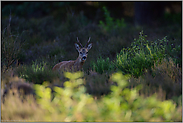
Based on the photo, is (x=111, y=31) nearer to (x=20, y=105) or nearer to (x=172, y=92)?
(x=172, y=92)

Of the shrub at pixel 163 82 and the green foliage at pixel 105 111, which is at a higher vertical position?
the shrub at pixel 163 82

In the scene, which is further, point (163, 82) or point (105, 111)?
point (163, 82)

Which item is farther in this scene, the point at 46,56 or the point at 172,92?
the point at 46,56

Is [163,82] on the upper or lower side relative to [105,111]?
upper

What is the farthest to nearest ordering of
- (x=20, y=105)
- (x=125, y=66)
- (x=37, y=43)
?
(x=37, y=43), (x=125, y=66), (x=20, y=105)

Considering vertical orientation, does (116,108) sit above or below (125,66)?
below

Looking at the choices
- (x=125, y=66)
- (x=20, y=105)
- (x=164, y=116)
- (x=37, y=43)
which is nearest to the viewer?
(x=164, y=116)

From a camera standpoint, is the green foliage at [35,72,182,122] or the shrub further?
the shrub

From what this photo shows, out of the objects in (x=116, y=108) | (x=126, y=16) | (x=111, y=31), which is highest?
(x=126, y=16)

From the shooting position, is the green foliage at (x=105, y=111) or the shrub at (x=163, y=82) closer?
the green foliage at (x=105, y=111)

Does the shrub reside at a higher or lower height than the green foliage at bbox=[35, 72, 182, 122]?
higher

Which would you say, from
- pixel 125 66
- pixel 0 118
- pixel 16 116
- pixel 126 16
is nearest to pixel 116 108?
pixel 16 116

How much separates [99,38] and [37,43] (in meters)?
3.82

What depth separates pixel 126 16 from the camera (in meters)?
21.4
